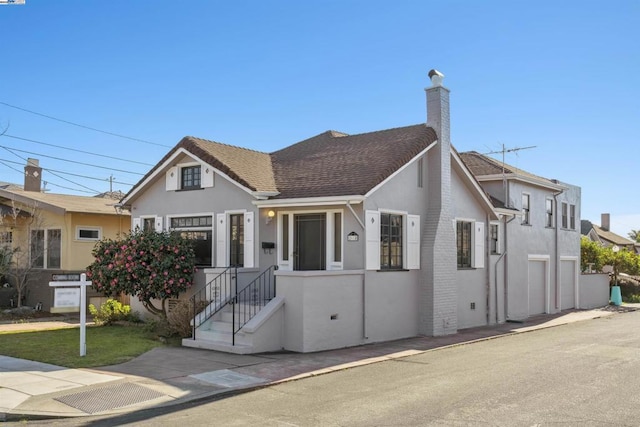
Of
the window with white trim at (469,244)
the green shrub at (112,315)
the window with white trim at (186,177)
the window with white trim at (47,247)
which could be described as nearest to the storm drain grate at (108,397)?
the green shrub at (112,315)

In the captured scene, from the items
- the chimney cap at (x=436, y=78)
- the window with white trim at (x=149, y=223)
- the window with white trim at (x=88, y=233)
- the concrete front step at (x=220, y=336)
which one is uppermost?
the chimney cap at (x=436, y=78)

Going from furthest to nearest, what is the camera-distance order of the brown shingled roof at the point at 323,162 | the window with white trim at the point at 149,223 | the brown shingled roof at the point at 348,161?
the window with white trim at the point at 149,223 < the brown shingled roof at the point at 323,162 < the brown shingled roof at the point at 348,161

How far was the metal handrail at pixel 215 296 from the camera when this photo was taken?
14.3 m

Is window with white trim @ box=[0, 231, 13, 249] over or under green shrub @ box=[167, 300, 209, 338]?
over

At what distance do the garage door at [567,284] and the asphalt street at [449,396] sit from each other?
12857 millimetres

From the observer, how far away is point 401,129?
18.3 m

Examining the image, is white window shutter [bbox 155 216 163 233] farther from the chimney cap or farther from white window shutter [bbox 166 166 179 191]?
the chimney cap

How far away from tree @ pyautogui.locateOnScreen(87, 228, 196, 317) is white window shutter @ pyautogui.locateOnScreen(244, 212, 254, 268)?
1622mm

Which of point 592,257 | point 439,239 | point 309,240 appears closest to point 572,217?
point 592,257

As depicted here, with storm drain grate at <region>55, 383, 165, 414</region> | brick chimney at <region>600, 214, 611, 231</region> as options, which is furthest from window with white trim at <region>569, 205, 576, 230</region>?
brick chimney at <region>600, 214, 611, 231</region>

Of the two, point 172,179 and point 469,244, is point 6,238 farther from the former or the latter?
point 469,244

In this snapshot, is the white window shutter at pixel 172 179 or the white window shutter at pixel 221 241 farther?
the white window shutter at pixel 172 179

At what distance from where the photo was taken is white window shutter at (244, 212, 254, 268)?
16078mm

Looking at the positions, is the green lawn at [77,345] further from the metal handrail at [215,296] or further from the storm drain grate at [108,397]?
the storm drain grate at [108,397]
